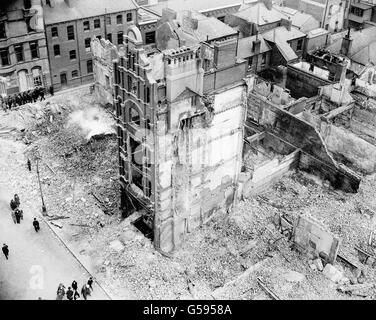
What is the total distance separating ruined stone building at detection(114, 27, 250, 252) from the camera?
1203 inches

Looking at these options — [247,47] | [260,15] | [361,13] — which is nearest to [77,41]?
[247,47]

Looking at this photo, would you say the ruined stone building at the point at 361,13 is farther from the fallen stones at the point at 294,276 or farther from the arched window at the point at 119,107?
the arched window at the point at 119,107

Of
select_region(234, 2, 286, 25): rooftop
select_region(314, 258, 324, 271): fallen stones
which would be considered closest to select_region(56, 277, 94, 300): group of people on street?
select_region(314, 258, 324, 271): fallen stones

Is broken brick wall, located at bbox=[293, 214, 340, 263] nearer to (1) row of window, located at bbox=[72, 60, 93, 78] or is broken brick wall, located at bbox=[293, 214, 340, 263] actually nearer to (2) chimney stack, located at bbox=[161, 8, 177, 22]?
(2) chimney stack, located at bbox=[161, 8, 177, 22]

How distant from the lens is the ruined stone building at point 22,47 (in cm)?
4991

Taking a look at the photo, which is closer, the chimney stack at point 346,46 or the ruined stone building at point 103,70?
the ruined stone building at point 103,70

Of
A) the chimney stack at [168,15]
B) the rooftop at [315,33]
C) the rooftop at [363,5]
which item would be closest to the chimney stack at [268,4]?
the rooftop at [315,33]

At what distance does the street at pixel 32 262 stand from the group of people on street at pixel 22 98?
15990 millimetres

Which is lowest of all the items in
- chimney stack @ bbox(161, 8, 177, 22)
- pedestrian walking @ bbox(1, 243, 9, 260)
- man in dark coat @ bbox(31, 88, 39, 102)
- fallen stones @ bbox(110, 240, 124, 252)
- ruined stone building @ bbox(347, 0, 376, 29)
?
fallen stones @ bbox(110, 240, 124, 252)

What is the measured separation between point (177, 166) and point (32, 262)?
38.9ft

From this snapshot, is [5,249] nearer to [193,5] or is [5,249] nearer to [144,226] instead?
[144,226]

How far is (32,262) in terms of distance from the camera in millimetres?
33781

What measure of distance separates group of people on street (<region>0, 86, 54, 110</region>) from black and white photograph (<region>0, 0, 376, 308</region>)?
240mm

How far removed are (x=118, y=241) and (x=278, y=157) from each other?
58.1ft
